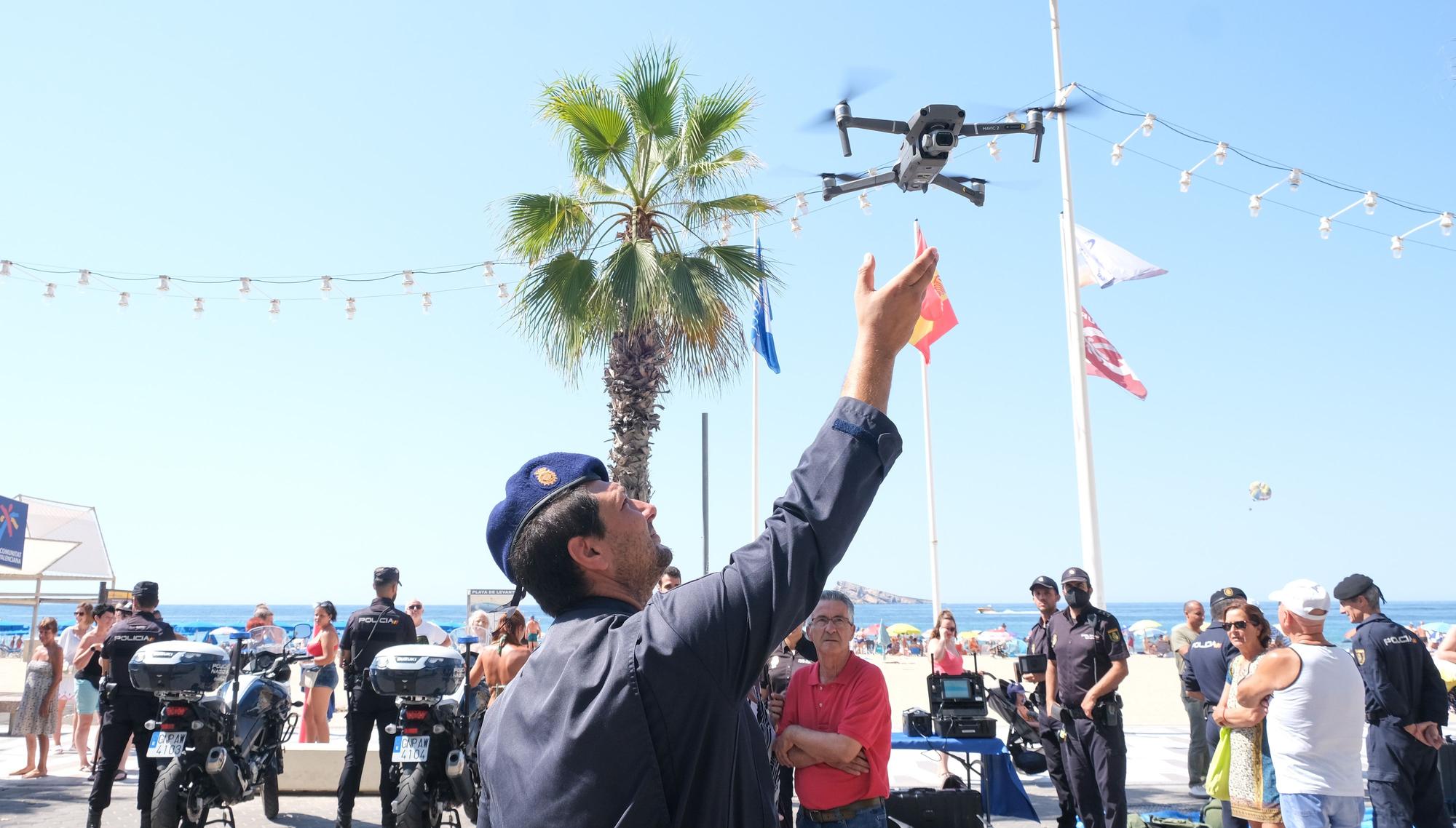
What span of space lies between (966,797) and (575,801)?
5.80 m

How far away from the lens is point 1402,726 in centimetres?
676

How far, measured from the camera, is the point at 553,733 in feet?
4.79

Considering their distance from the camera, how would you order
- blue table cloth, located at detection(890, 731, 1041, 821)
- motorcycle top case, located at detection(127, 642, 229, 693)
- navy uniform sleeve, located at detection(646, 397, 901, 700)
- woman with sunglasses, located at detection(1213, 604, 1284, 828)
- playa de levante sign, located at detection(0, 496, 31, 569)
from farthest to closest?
playa de levante sign, located at detection(0, 496, 31, 569)
blue table cloth, located at detection(890, 731, 1041, 821)
motorcycle top case, located at detection(127, 642, 229, 693)
woman with sunglasses, located at detection(1213, 604, 1284, 828)
navy uniform sleeve, located at detection(646, 397, 901, 700)

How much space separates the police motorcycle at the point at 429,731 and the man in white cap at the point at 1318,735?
5.03 m

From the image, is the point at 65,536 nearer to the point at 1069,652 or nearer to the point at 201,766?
the point at 201,766

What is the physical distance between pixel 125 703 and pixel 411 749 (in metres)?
2.56

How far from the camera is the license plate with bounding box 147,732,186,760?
688 centimetres

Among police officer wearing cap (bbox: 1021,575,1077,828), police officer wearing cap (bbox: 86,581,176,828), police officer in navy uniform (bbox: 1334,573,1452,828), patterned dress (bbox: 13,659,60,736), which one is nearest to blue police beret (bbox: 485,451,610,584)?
police officer in navy uniform (bbox: 1334,573,1452,828)

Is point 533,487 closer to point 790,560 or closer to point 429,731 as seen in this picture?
point 790,560

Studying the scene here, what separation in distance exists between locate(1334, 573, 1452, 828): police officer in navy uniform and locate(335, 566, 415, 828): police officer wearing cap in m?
6.75

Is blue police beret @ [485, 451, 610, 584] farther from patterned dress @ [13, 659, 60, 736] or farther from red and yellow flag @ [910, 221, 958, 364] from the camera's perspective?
red and yellow flag @ [910, 221, 958, 364]

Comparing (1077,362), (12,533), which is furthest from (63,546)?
(1077,362)

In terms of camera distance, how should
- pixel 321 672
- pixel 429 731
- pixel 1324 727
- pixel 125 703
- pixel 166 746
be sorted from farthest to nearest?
pixel 321 672
pixel 125 703
pixel 429 731
pixel 166 746
pixel 1324 727

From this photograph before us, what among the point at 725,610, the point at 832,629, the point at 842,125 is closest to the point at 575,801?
the point at 725,610
